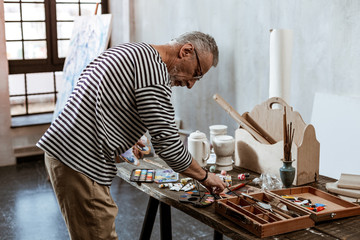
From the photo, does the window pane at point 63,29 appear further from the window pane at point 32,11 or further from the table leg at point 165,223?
the table leg at point 165,223

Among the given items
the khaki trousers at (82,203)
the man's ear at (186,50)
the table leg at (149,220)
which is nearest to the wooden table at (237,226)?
the khaki trousers at (82,203)

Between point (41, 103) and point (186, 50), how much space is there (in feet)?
15.6

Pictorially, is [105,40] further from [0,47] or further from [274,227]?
[274,227]

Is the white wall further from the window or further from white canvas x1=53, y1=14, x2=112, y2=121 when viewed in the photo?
the window

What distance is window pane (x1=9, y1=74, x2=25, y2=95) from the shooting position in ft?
20.0

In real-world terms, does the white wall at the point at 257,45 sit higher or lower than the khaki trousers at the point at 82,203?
higher

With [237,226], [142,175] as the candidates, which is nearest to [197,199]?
[237,226]

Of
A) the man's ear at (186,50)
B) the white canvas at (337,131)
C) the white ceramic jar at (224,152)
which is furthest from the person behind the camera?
the white canvas at (337,131)

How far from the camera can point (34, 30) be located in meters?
5.90

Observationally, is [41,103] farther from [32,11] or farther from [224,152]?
[224,152]

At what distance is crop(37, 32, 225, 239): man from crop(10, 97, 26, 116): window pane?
4.54 meters

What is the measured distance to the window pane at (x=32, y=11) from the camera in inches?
228


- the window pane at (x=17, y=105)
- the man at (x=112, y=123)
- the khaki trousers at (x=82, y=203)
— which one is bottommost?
the window pane at (x=17, y=105)

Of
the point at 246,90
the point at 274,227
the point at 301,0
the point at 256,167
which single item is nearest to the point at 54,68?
the point at 246,90
